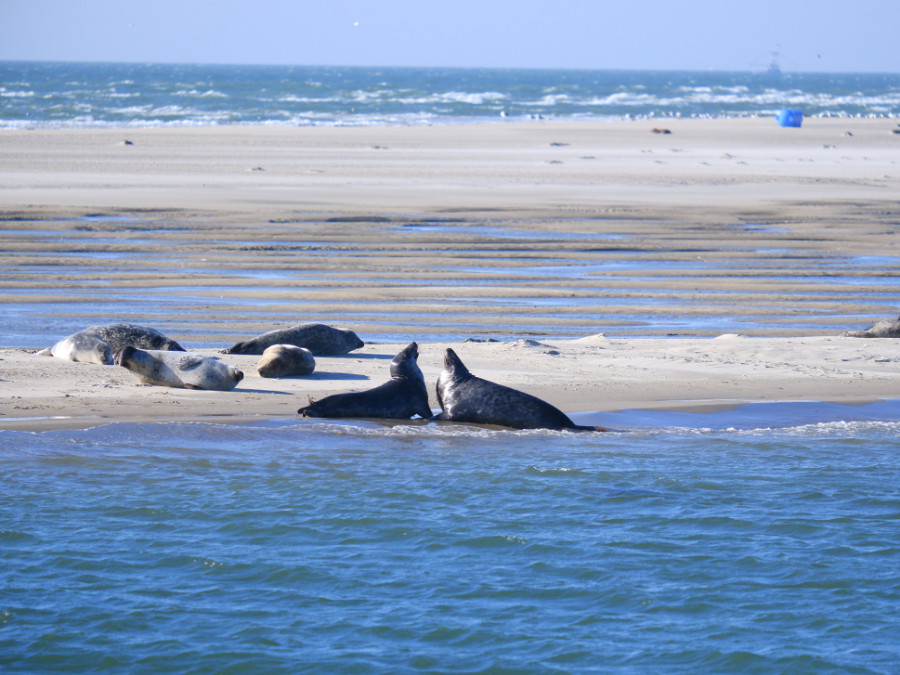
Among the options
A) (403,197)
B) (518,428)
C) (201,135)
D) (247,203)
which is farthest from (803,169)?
(518,428)

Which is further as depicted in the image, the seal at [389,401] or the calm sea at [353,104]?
the calm sea at [353,104]

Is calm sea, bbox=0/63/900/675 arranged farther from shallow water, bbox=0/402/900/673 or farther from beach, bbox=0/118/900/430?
beach, bbox=0/118/900/430

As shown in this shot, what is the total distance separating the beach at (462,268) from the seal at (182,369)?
0.13 meters

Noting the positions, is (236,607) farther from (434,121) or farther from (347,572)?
A: (434,121)

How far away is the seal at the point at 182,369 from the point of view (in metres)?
8.48

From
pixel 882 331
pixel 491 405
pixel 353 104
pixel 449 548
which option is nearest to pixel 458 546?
pixel 449 548

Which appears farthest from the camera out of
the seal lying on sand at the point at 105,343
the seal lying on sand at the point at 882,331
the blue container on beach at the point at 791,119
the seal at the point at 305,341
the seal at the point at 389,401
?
the blue container on beach at the point at 791,119

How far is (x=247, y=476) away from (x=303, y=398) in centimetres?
167

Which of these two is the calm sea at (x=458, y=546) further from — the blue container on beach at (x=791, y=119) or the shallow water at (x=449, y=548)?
the blue container on beach at (x=791, y=119)

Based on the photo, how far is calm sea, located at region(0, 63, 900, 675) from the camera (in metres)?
4.71

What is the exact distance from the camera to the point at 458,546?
19.1 feet

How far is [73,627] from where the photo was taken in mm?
4840

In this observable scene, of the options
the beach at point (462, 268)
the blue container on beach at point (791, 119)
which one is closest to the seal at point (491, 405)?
the beach at point (462, 268)

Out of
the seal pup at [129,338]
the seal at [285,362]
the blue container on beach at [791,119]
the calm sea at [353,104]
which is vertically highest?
the calm sea at [353,104]
